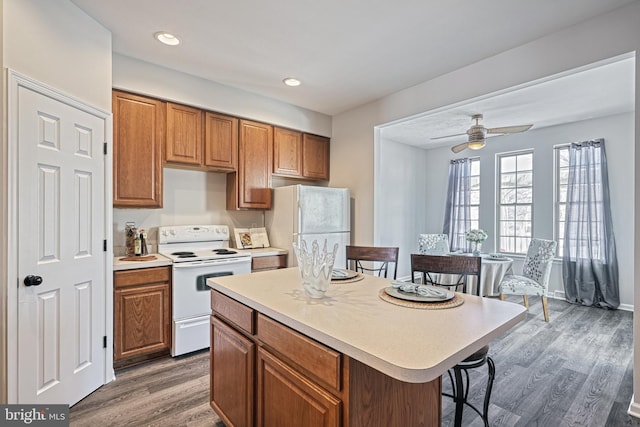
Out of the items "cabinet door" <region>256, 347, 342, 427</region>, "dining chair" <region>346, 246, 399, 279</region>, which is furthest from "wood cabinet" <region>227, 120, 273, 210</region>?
"cabinet door" <region>256, 347, 342, 427</region>

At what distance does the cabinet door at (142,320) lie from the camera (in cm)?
257

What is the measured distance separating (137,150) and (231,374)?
219cm

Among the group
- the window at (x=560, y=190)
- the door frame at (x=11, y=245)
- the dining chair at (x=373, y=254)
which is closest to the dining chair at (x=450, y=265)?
the dining chair at (x=373, y=254)

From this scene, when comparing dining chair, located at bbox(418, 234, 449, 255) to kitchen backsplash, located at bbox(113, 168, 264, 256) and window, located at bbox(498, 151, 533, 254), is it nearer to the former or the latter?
window, located at bbox(498, 151, 533, 254)

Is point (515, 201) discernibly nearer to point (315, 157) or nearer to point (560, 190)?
point (560, 190)

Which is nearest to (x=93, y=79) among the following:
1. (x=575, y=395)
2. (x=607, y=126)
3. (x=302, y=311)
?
(x=302, y=311)

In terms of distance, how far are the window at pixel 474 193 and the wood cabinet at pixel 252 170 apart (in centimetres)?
376

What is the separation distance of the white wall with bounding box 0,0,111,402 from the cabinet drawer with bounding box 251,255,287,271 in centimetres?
132

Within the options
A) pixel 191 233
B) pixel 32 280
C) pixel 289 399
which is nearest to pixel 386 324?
pixel 289 399

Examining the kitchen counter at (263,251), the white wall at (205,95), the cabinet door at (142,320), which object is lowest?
the cabinet door at (142,320)

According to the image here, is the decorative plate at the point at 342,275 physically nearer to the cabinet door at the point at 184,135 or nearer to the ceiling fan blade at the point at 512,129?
the cabinet door at the point at 184,135

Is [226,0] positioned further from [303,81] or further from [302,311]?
[302,311]

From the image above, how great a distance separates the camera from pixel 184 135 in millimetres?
3168

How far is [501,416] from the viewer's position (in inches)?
79.4
